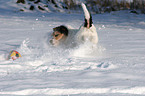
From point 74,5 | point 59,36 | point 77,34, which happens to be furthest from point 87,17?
point 74,5

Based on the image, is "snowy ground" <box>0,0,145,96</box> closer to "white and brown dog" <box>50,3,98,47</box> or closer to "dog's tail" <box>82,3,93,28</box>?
"white and brown dog" <box>50,3,98,47</box>

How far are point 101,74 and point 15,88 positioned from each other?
3.49 feet

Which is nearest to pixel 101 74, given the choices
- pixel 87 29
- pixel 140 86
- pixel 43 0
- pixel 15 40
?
pixel 140 86

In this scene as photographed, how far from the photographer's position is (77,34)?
4723mm

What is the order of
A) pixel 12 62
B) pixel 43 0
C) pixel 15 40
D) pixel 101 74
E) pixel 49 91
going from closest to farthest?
pixel 49 91
pixel 101 74
pixel 12 62
pixel 15 40
pixel 43 0

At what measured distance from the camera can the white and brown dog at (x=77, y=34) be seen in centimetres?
464

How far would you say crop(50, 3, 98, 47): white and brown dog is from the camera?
15.2ft

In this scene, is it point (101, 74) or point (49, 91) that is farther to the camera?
point (101, 74)

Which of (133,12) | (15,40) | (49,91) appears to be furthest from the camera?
(133,12)

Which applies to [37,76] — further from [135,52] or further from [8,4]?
[8,4]

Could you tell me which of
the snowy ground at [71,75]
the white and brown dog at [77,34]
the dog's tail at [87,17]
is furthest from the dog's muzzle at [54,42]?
the dog's tail at [87,17]

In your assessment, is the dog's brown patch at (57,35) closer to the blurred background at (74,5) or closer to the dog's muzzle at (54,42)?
the dog's muzzle at (54,42)

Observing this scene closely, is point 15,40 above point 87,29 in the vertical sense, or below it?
below

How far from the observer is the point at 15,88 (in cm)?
235
